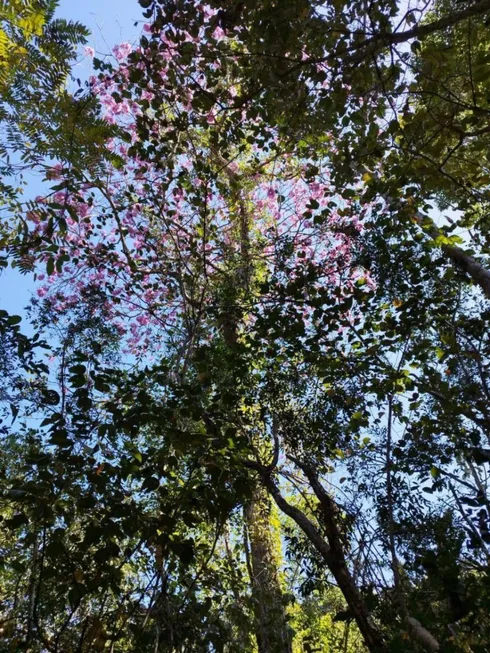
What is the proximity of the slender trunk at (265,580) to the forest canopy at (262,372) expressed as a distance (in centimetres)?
3

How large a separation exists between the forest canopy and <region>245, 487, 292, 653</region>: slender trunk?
3cm

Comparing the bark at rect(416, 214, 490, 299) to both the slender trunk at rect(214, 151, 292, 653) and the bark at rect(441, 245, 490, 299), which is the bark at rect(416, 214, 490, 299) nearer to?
the bark at rect(441, 245, 490, 299)

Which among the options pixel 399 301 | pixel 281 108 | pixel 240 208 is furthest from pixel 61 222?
pixel 240 208

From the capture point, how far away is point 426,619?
104 inches

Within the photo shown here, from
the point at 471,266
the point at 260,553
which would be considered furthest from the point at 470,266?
the point at 260,553

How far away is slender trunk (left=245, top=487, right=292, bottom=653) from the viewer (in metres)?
3.84

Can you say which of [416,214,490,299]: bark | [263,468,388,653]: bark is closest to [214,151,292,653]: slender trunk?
[263,468,388,653]: bark

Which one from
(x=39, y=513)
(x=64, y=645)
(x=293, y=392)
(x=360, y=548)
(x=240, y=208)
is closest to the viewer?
(x=39, y=513)

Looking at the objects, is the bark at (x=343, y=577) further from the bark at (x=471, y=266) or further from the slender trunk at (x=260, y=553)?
the bark at (x=471, y=266)

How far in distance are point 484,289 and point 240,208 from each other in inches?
171

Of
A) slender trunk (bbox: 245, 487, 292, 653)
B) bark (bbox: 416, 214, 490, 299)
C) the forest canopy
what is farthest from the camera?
bark (bbox: 416, 214, 490, 299)

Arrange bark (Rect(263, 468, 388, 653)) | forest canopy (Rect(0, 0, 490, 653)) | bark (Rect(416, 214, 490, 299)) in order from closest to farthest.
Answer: forest canopy (Rect(0, 0, 490, 653)) < bark (Rect(263, 468, 388, 653)) < bark (Rect(416, 214, 490, 299))

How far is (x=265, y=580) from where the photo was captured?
533 cm

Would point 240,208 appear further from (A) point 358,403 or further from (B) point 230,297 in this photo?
(A) point 358,403
